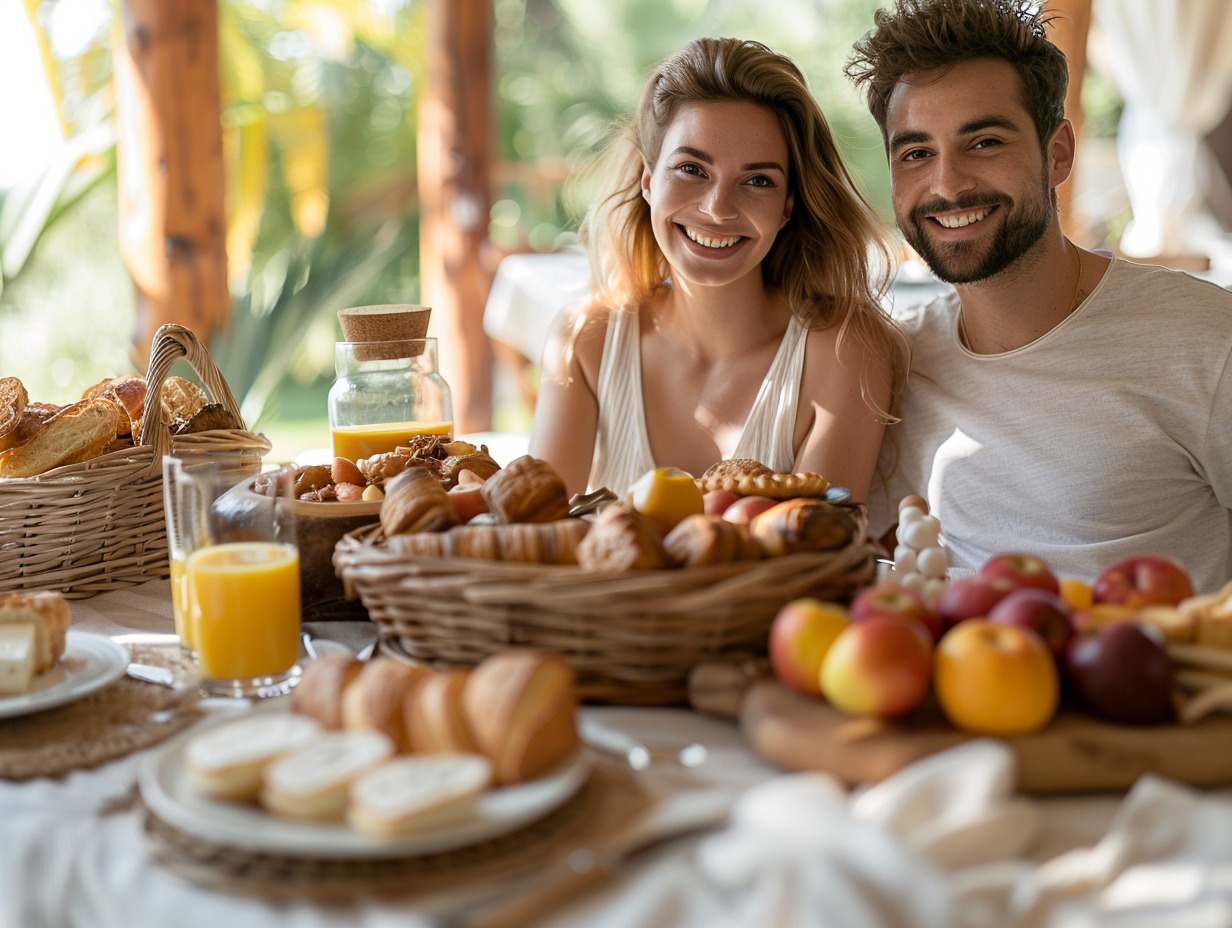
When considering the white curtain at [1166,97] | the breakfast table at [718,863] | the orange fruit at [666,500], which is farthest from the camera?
the white curtain at [1166,97]

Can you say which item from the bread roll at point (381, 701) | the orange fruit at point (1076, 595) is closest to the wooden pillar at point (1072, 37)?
the orange fruit at point (1076, 595)

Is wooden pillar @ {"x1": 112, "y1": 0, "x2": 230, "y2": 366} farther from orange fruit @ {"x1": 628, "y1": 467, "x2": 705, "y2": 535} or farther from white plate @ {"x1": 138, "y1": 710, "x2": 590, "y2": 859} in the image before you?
white plate @ {"x1": 138, "y1": 710, "x2": 590, "y2": 859}

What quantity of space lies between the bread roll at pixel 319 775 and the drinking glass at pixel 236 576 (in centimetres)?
29

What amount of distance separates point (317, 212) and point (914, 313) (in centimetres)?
908

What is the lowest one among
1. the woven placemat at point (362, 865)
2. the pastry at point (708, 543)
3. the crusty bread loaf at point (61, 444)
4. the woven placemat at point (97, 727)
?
the woven placemat at point (97, 727)

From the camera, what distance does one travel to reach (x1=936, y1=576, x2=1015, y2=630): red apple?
36.5 inches

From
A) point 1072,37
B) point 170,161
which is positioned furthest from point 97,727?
point 1072,37

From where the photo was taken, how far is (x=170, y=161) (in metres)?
3.51

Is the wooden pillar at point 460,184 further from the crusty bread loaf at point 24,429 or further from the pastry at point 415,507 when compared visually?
the pastry at point 415,507

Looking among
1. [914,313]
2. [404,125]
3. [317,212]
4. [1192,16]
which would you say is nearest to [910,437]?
[914,313]

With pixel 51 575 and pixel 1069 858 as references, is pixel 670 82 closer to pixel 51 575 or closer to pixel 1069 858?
pixel 51 575

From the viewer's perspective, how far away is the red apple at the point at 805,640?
0.86 m

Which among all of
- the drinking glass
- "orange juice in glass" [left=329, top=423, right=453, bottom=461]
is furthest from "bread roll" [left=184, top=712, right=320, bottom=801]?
"orange juice in glass" [left=329, top=423, right=453, bottom=461]

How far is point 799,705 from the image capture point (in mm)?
863
